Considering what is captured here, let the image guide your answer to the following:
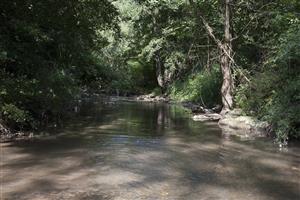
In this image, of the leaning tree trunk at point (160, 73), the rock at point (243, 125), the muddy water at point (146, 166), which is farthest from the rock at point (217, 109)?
the leaning tree trunk at point (160, 73)

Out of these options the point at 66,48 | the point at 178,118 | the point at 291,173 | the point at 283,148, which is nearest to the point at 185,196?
the point at 291,173

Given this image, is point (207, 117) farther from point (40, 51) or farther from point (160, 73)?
point (160, 73)

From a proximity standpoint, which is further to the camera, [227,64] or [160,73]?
[160,73]

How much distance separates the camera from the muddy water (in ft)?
24.9

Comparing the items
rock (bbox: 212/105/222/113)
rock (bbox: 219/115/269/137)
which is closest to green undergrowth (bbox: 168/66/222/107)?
rock (bbox: 212/105/222/113)

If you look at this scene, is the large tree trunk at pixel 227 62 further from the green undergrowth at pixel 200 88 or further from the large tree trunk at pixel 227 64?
the green undergrowth at pixel 200 88

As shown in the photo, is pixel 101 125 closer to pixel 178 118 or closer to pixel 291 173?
pixel 178 118

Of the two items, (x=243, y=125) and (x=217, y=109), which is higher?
(x=217, y=109)

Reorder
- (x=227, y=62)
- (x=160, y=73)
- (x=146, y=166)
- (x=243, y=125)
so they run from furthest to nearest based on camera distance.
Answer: (x=160, y=73), (x=227, y=62), (x=243, y=125), (x=146, y=166)

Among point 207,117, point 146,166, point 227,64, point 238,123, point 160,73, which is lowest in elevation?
point 146,166

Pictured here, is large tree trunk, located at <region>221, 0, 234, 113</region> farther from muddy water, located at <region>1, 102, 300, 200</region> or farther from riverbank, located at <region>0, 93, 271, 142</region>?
muddy water, located at <region>1, 102, 300, 200</region>

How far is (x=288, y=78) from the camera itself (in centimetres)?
1416

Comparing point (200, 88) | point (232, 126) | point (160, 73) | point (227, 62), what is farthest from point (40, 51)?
point (160, 73)

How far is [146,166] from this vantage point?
9.68 m
